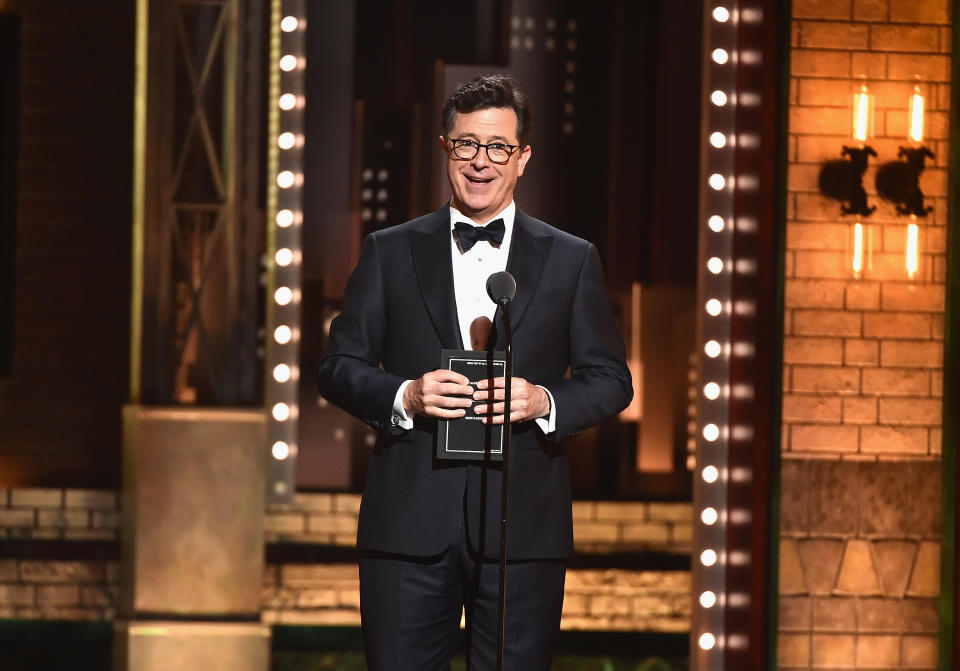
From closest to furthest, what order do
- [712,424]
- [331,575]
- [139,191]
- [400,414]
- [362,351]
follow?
[400,414] < [362,351] < [712,424] < [139,191] < [331,575]

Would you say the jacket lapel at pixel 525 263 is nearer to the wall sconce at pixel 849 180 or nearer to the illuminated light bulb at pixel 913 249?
the wall sconce at pixel 849 180

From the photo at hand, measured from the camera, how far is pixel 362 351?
2.32 metres

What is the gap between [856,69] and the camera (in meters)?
4.00

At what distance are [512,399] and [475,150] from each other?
0.49 metres

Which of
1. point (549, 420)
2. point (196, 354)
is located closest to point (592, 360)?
point (549, 420)

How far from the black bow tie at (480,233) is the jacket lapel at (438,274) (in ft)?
0.11

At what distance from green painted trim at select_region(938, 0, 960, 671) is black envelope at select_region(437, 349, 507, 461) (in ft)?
Answer: 7.72

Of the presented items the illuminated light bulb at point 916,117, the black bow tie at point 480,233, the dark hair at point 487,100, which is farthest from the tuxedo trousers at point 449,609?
the illuminated light bulb at point 916,117

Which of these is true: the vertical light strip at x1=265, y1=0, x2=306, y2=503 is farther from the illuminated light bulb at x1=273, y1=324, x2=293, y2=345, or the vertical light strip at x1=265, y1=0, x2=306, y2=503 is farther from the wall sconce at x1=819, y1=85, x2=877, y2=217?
the wall sconce at x1=819, y1=85, x2=877, y2=217

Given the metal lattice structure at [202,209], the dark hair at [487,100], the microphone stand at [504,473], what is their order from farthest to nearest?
the metal lattice structure at [202,209], the dark hair at [487,100], the microphone stand at [504,473]

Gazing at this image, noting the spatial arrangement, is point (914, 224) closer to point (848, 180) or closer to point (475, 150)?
point (848, 180)

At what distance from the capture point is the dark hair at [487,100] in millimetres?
2303

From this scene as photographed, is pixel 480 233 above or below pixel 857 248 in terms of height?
below

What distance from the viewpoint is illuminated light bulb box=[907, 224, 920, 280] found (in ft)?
13.1
